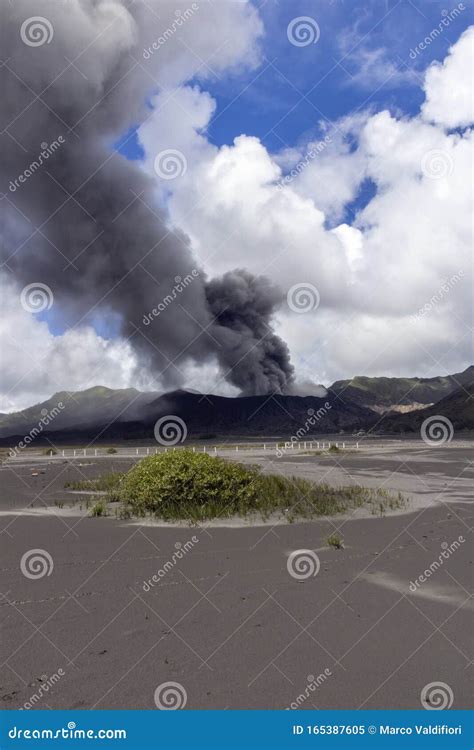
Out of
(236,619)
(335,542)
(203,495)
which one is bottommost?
(236,619)

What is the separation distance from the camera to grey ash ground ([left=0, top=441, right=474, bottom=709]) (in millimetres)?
4379

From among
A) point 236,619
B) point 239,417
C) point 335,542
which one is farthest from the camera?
point 239,417

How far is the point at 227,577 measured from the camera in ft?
24.6

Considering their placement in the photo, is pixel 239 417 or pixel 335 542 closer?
pixel 335 542

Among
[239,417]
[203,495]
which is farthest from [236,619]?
[239,417]

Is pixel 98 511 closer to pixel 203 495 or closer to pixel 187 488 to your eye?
pixel 187 488

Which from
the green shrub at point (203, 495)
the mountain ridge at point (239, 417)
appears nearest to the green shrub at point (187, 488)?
the green shrub at point (203, 495)

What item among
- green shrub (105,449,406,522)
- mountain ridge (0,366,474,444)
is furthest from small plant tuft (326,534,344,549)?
mountain ridge (0,366,474,444)

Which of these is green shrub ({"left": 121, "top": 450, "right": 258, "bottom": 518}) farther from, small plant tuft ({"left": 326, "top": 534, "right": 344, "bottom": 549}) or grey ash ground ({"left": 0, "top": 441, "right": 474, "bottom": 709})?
Result: small plant tuft ({"left": 326, "top": 534, "right": 344, "bottom": 549})

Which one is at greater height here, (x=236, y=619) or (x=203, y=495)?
(x=203, y=495)

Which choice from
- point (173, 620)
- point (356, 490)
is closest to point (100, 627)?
point (173, 620)

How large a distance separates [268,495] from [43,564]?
6946 mm

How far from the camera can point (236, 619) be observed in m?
5.84

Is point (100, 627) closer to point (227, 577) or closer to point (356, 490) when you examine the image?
point (227, 577)
